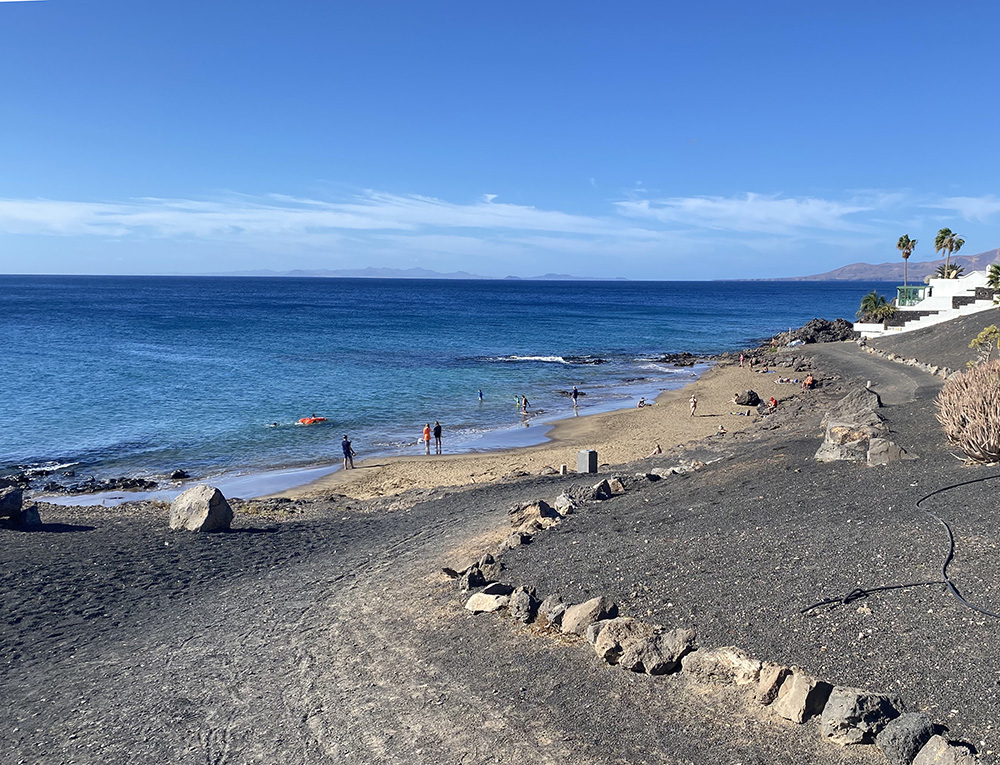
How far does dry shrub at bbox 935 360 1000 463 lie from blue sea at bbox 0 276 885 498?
17.7 meters

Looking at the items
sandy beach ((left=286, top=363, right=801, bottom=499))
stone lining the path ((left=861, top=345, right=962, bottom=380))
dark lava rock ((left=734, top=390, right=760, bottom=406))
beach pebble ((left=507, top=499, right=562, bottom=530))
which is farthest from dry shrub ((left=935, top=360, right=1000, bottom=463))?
dark lava rock ((left=734, top=390, right=760, bottom=406))

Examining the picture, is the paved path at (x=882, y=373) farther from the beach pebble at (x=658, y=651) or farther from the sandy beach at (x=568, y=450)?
the beach pebble at (x=658, y=651)

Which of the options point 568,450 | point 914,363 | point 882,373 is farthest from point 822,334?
point 568,450

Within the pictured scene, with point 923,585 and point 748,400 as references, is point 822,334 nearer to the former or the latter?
point 748,400

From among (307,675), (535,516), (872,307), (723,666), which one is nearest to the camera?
(723,666)

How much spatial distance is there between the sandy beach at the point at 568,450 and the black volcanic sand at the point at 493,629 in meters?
7.40

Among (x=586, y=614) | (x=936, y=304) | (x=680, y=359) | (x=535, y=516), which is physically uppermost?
(x=936, y=304)

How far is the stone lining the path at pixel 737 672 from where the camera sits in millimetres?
5699

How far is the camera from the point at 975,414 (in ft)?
39.4

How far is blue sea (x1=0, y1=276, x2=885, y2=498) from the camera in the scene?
95.7 ft

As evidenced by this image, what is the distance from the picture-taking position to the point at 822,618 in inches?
308

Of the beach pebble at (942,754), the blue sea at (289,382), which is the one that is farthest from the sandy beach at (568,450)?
the beach pebble at (942,754)

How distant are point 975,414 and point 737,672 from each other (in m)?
7.48

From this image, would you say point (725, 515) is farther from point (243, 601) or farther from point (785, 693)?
point (243, 601)
